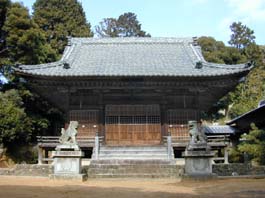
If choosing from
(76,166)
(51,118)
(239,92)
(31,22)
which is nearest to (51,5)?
(31,22)

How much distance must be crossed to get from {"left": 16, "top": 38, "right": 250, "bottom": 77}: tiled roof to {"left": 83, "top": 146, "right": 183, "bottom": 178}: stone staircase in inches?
176

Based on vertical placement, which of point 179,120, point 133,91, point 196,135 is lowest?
point 196,135

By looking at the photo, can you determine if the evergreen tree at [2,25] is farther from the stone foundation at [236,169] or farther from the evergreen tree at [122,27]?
the evergreen tree at [122,27]

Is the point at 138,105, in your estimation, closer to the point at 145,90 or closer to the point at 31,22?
the point at 145,90

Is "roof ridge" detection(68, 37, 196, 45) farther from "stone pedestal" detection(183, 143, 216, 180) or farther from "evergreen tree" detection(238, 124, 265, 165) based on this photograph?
"stone pedestal" detection(183, 143, 216, 180)

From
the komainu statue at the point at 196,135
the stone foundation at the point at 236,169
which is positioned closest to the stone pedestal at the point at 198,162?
the komainu statue at the point at 196,135

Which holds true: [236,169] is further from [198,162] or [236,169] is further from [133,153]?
[133,153]

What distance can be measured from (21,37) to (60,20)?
14.2 metres

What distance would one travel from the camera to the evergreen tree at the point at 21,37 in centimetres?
3166

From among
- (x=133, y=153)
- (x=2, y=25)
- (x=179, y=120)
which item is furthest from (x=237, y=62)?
(x=133, y=153)

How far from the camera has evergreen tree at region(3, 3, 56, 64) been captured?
3166 centimetres

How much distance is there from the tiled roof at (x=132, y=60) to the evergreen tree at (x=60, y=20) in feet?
52.4

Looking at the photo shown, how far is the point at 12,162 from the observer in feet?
96.9

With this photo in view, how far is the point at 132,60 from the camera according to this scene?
24688 millimetres
